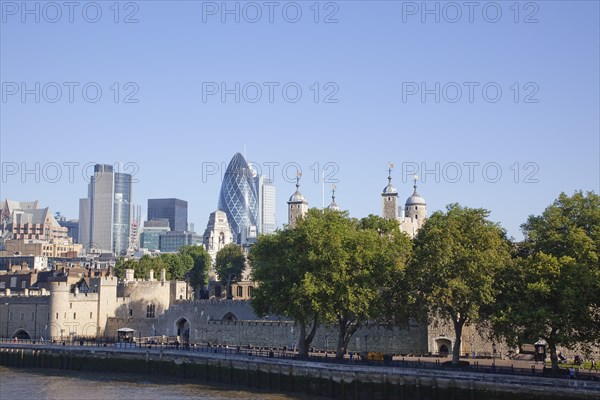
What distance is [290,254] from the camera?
72.5m

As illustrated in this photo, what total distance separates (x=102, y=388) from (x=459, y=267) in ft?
97.8

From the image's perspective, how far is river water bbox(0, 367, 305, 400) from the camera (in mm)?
61781

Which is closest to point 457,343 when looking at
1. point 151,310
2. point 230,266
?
point 151,310

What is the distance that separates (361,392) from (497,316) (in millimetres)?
10955

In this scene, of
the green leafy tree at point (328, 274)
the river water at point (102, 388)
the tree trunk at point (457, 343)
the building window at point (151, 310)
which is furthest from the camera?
the building window at point (151, 310)

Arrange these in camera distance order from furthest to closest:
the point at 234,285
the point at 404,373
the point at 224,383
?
the point at 234,285 < the point at 224,383 < the point at 404,373

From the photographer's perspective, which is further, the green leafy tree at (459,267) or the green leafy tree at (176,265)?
the green leafy tree at (176,265)

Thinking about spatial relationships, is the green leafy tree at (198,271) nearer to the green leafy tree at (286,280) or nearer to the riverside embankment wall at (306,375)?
the riverside embankment wall at (306,375)

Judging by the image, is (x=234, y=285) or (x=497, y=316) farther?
(x=234, y=285)

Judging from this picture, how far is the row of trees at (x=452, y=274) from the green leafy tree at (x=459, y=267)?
3.1 inches

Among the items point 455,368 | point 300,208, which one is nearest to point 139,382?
point 455,368

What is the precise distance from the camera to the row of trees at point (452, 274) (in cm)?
5566

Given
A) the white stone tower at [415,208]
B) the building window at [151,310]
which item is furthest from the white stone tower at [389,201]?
the building window at [151,310]

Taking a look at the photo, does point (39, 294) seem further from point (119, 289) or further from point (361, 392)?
point (361, 392)
